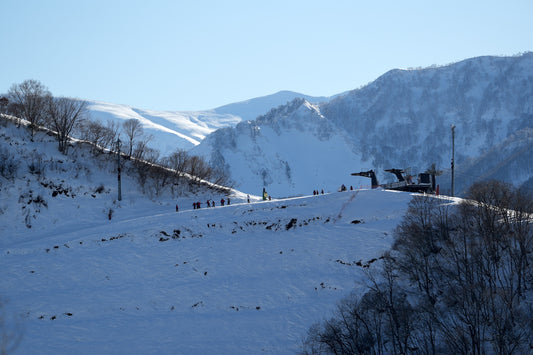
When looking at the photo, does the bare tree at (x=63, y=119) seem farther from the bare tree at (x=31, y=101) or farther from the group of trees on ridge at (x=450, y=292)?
Result: the group of trees on ridge at (x=450, y=292)

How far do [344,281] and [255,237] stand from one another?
12118mm

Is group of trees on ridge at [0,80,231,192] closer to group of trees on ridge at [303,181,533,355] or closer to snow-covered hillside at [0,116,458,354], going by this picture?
snow-covered hillside at [0,116,458,354]

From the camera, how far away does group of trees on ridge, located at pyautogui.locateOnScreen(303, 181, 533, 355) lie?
2419cm

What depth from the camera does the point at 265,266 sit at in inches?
1566

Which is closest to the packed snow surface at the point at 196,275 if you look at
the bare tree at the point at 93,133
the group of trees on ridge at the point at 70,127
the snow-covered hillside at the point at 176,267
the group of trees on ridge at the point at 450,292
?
the snow-covered hillside at the point at 176,267

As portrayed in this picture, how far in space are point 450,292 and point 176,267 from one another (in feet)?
71.9

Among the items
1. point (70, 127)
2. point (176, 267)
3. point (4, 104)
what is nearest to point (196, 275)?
point (176, 267)

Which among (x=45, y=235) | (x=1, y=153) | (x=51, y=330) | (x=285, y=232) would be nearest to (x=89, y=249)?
(x=45, y=235)

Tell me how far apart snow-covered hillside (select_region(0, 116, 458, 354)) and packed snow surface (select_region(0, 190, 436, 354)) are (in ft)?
0.32

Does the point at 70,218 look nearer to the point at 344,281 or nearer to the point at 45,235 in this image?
the point at 45,235

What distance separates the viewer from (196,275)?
3916 centimetres

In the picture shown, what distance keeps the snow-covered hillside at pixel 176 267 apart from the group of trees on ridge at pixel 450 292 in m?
3.74

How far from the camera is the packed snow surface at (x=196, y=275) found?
3127cm

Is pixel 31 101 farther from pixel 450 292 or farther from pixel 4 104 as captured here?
pixel 450 292
